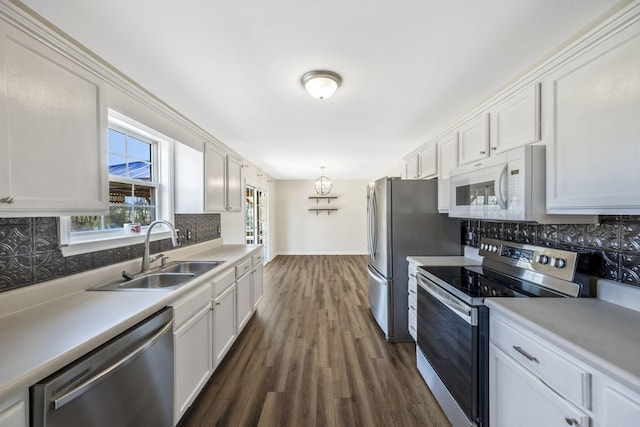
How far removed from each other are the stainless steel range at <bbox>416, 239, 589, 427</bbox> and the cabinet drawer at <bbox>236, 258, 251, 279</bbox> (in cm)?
178

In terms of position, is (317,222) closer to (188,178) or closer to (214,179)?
(214,179)

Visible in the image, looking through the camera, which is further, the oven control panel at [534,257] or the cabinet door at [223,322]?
the cabinet door at [223,322]

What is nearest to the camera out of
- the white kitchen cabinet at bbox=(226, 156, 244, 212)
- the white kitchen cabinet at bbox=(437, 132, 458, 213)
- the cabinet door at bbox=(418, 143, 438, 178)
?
the white kitchen cabinet at bbox=(437, 132, 458, 213)

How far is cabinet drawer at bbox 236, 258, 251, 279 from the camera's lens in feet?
8.24

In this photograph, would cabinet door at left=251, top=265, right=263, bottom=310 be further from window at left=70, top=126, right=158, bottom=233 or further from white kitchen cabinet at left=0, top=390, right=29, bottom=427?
white kitchen cabinet at left=0, top=390, right=29, bottom=427

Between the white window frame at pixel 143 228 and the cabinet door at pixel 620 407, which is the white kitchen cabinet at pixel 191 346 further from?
the cabinet door at pixel 620 407

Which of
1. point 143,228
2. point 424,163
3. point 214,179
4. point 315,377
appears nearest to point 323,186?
point 424,163

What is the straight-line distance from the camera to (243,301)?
2660mm

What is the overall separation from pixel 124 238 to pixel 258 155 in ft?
8.75

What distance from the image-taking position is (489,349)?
1.34 meters

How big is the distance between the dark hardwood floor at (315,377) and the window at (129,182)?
155 cm

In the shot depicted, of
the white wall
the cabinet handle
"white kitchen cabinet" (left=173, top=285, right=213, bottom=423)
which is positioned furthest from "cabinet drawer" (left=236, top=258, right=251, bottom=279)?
the white wall

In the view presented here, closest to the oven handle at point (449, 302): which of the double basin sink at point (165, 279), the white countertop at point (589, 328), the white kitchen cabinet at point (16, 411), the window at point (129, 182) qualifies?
the white countertop at point (589, 328)

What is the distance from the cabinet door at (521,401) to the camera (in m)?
0.95
